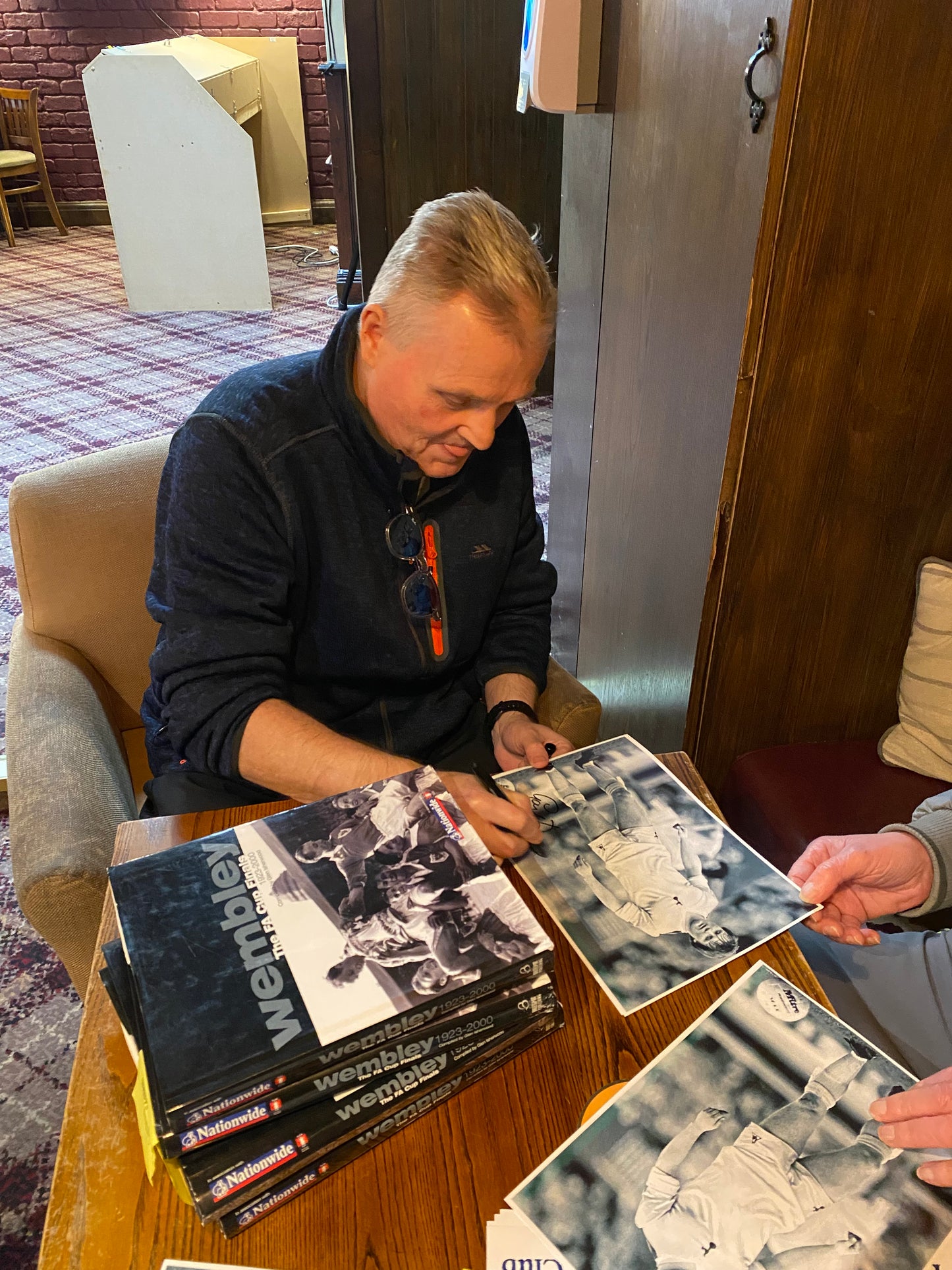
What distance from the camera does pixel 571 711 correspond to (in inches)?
51.9

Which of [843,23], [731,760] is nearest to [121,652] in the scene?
[731,760]

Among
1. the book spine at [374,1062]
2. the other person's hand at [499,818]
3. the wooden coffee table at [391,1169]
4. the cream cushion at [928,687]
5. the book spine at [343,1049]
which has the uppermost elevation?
the book spine at [343,1049]

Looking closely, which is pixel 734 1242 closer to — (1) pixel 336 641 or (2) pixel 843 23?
(1) pixel 336 641

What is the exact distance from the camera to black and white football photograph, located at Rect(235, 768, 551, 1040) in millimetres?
634

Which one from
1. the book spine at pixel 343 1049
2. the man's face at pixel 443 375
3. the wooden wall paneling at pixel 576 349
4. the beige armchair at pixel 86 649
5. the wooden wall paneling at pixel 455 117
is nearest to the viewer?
the book spine at pixel 343 1049

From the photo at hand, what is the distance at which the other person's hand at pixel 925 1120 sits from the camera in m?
0.64

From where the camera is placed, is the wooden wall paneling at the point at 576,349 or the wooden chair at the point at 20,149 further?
the wooden chair at the point at 20,149

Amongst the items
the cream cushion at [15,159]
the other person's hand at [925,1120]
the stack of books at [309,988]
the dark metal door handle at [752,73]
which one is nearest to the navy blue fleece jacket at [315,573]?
the stack of books at [309,988]

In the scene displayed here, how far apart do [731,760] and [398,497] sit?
72 centimetres

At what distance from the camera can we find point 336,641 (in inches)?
47.9

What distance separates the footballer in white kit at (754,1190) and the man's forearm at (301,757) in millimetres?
461

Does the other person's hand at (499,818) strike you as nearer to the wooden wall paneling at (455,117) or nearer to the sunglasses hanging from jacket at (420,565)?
the sunglasses hanging from jacket at (420,565)

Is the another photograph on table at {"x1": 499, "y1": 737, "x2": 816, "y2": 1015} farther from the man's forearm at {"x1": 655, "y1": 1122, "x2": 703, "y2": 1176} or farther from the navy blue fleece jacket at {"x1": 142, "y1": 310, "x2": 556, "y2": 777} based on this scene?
the navy blue fleece jacket at {"x1": 142, "y1": 310, "x2": 556, "y2": 777}

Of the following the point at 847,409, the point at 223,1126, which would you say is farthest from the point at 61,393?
the point at 223,1126
